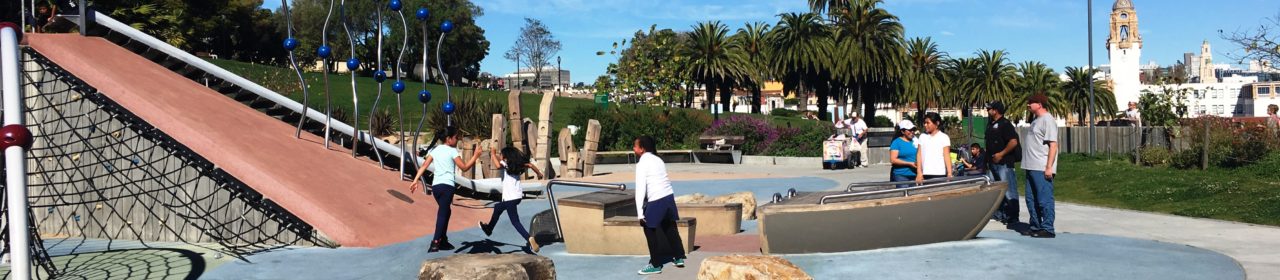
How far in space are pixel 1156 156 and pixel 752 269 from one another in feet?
60.0

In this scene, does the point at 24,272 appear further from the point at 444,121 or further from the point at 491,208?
the point at 444,121

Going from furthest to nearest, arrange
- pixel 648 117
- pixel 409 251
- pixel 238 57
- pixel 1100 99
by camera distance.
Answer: pixel 238 57, pixel 1100 99, pixel 648 117, pixel 409 251

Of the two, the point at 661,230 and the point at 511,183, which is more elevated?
the point at 511,183

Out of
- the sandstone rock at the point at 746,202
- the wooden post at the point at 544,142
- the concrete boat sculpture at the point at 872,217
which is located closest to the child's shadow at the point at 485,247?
the concrete boat sculpture at the point at 872,217

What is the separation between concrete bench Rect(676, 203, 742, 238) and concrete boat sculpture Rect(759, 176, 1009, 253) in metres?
1.94

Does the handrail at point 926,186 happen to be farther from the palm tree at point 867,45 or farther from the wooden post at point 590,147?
the palm tree at point 867,45

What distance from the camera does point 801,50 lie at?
55438 mm

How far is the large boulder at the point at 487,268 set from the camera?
24.3 feet

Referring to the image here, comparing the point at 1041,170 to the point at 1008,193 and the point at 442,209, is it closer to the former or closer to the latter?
the point at 1008,193

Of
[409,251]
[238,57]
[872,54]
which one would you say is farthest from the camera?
[238,57]

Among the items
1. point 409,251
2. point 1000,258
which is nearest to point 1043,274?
point 1000,258

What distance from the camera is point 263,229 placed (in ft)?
35.7

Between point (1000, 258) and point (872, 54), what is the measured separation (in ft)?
157

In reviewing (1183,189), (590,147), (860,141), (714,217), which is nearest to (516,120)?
(590,147)
